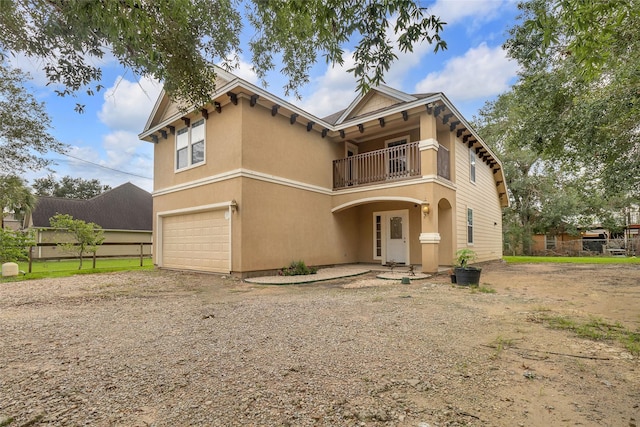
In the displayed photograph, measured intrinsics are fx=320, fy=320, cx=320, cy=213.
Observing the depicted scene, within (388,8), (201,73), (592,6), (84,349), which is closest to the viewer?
(592,6)

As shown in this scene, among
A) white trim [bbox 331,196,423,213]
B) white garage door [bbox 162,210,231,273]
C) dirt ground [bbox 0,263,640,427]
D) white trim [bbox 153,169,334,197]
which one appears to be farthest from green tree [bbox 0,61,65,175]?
white trim [bbox 331,196,423,213]

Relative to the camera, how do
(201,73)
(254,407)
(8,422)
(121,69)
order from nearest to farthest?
(8,422), (254,407), (121,69), (201,73)

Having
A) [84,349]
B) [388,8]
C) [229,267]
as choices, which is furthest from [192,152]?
[388,8]

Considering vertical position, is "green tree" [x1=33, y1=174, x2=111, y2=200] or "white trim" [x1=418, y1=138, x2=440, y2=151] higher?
"green tree" [x1=33, y1=174, x2=111, y2=200]

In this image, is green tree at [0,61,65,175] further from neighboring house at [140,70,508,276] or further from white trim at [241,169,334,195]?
white trim at [241,169,334,195]

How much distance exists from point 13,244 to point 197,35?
10957mm

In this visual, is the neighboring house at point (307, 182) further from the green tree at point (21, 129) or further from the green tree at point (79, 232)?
the green tree at point (21, 129)

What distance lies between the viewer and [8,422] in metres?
2.10

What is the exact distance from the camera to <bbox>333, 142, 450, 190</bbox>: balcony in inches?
431

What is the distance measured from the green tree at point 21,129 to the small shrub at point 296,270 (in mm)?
11039

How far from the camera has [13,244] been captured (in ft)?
34.9

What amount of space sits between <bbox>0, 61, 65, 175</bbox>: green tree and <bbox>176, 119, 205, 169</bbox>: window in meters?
5.63

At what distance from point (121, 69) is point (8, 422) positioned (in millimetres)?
4206

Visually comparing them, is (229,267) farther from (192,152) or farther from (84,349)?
(84,349)
